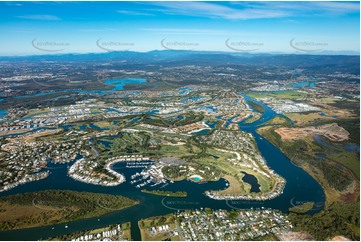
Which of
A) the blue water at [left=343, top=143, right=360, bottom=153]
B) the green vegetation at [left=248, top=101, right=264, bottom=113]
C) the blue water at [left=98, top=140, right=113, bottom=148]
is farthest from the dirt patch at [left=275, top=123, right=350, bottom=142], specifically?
the blue water at [left=98, top=140, right=113, bottom=148]

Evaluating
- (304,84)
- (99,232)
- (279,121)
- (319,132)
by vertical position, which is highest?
(304,84)

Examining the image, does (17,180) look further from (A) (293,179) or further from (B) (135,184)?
(A) (293,179)

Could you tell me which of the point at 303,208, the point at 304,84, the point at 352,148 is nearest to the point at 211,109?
the point at 352,148

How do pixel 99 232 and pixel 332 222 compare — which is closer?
pixel 99 232

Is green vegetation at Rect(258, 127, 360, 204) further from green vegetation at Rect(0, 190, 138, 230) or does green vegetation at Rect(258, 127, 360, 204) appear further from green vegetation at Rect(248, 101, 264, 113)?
green vegetation at Rect(0, 190, 138, 230)

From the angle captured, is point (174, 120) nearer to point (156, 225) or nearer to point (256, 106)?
point (256, 106)

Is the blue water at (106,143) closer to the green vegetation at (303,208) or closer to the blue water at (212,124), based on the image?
the blue water at (212,124)
